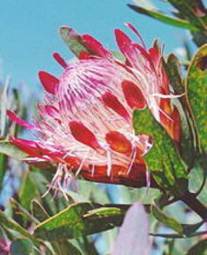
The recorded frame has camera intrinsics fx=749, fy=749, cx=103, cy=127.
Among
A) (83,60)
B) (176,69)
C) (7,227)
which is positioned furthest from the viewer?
(7,227)

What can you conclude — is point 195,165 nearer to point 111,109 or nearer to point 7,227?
point 111,109

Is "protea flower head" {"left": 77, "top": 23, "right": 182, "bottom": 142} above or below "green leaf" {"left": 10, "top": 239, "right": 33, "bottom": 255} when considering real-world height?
above

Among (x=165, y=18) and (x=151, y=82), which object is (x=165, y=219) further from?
(x=165, y=18)

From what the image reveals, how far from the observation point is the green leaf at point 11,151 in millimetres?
1088

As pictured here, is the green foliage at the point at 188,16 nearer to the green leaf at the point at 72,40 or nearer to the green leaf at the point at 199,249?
the green leaf at the point at 72,40

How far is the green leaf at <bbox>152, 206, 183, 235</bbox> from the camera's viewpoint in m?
0.89

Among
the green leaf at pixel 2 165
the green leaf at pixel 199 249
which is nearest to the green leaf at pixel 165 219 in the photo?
the green leaf at pixel 199 249

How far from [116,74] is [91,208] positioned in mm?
186

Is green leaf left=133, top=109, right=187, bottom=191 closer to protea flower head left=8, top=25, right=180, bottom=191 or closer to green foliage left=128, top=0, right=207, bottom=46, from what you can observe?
protea flower head left=8, top=25, right=180, bottom=191

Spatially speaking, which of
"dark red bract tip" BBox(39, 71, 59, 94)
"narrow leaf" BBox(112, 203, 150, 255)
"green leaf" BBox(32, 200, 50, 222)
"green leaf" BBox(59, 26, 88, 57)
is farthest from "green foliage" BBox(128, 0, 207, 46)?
"narrow leaf" BBox(112, 203, 150, 255)

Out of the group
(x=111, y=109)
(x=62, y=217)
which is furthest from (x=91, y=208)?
(x=111, y=109)

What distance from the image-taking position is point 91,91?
99 cm

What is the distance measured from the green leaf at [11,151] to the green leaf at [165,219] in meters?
0.25

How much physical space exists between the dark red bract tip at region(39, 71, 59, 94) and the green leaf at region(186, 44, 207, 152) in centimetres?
21
